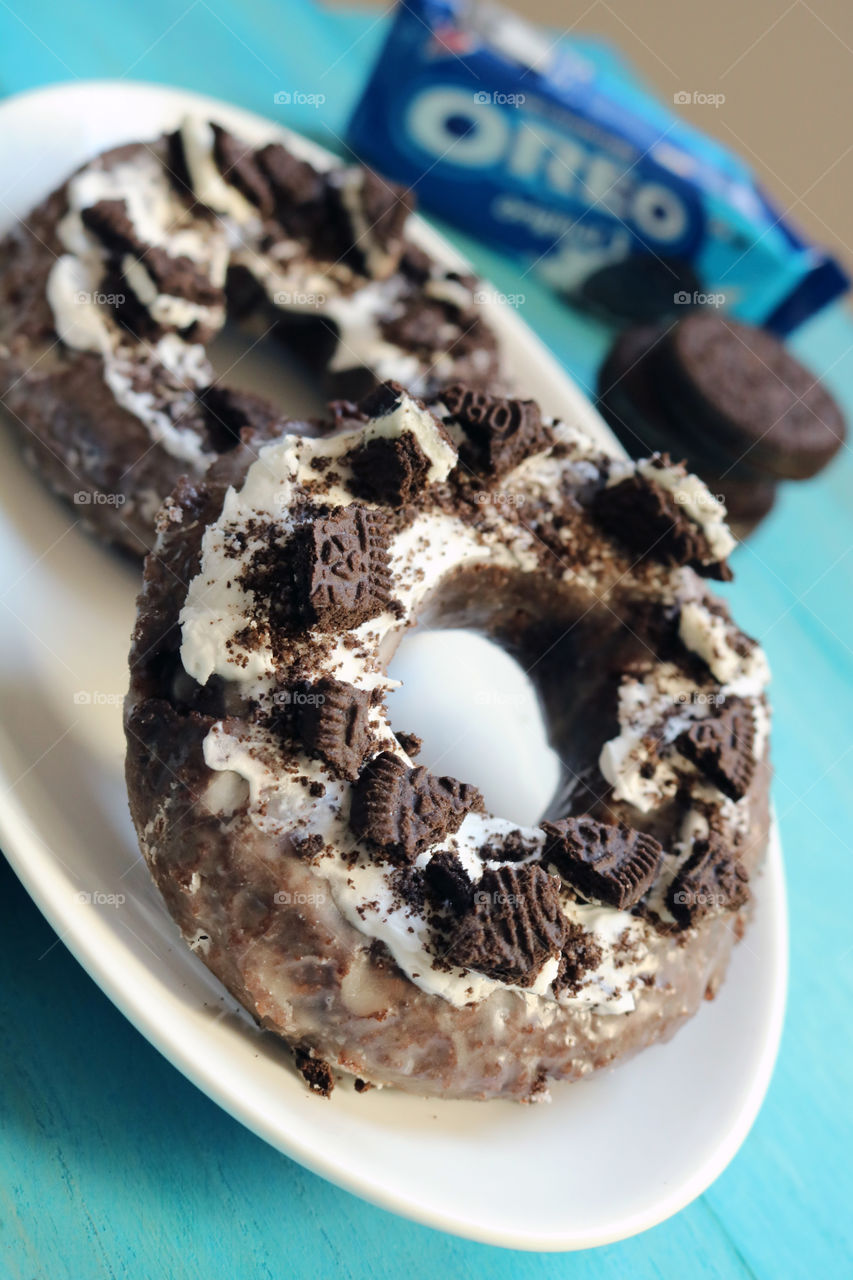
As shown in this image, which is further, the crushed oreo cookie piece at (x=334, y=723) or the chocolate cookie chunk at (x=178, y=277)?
the chocolate cookie chunk at (x=178, y=277)

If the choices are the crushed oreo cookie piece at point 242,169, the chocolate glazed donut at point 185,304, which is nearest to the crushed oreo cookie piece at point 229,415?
the chocolate glazed donut at point 185,304

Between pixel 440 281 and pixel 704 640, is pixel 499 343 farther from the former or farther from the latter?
pixel 704 640

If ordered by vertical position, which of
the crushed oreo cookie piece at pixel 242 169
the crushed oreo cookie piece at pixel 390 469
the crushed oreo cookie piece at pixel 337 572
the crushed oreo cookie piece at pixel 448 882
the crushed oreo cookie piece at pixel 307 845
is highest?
the crushed oreo cookie piece at pixel 242 169

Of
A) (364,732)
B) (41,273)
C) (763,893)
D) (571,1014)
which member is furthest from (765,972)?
(41,273)

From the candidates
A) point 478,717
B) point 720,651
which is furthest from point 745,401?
point 478,717

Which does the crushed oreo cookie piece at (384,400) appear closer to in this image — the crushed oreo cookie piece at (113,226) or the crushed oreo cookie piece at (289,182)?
the crushed oreo cookie piece at (113,226)

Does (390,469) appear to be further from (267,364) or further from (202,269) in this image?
(267,364)

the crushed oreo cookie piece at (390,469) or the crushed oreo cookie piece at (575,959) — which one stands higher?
the crushed oreo cookie piece at (390,469)
